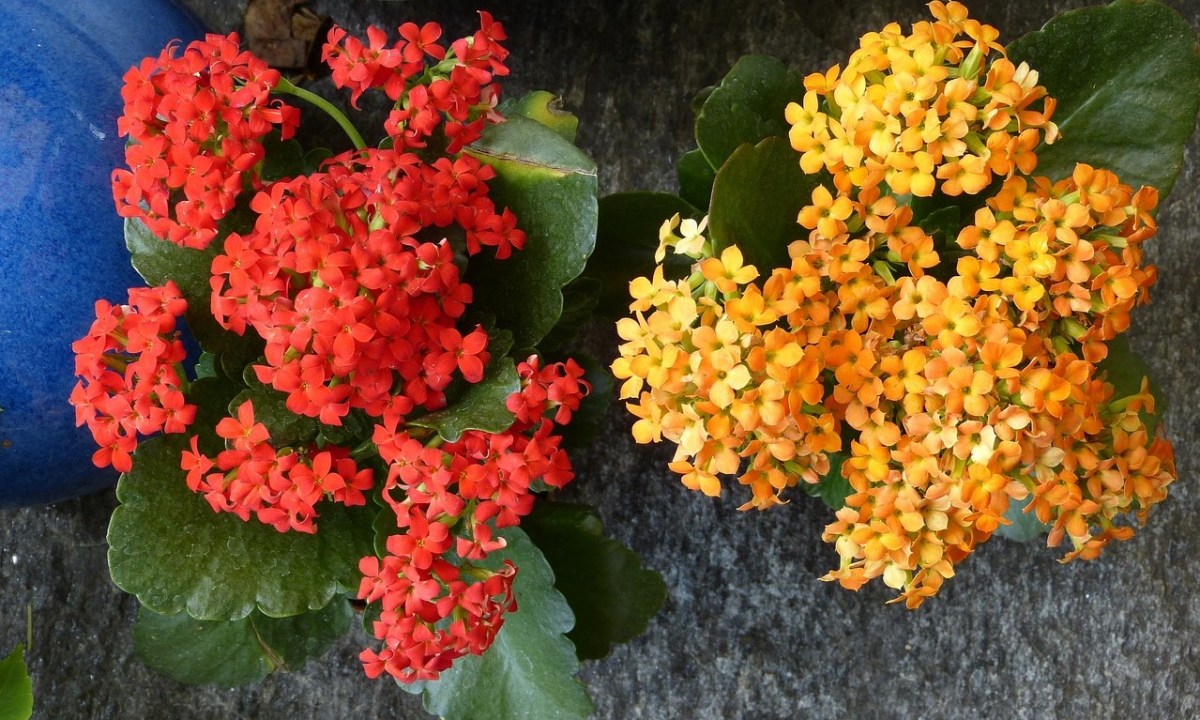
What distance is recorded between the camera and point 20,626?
1376mm

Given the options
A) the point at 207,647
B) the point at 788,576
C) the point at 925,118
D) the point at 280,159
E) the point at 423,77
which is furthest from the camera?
the point at 788,576

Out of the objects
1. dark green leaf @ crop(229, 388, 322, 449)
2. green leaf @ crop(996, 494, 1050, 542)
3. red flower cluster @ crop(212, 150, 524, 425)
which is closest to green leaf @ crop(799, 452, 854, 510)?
green leaf @ crop(996, 494, 1050, 542)

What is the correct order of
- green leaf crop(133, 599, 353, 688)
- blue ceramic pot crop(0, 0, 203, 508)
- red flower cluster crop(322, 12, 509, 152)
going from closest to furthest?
red flower cluster crop(322, 12, 509, 152) → blue ceramic pot crop(0, 0, 203, 508) → green leaf crop(133, 599, 353, 688)

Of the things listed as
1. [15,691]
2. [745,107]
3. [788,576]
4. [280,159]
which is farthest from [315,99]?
[788,576]

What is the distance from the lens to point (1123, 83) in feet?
3.12

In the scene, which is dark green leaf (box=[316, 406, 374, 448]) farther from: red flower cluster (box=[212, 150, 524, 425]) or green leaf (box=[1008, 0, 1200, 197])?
green leaf (box=[1008, 0, 1200, 197])

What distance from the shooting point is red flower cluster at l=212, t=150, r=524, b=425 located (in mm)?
792

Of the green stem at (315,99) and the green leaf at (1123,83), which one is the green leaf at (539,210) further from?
the green leaf at (1123,83)

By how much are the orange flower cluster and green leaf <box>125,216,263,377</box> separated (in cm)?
41

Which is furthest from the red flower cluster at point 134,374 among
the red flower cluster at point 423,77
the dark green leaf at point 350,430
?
Result: the red flower cluster at point 423,77

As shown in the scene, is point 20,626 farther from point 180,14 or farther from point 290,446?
point 180,14

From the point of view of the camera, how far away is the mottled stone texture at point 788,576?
1251 millimetres

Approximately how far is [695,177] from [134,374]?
0.56 metres

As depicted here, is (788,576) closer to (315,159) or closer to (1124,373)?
(1124,373)
